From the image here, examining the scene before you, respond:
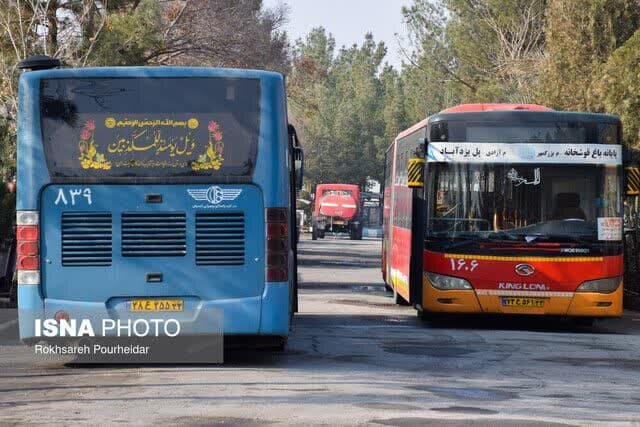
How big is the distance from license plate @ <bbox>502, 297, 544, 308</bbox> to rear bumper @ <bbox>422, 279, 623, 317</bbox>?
0.04 metres

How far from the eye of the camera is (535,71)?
54.5 meters

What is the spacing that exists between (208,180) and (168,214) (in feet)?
1.63

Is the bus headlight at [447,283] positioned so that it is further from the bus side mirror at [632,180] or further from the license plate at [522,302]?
the bus side mirror at [632,180]

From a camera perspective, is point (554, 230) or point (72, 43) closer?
point (554, 230)

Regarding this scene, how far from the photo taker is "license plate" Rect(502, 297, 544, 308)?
19.4 meters

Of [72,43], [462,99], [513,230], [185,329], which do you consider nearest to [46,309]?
[185,329]

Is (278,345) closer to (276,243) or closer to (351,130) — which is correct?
(276,243)

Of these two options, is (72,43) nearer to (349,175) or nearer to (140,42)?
(140,42)

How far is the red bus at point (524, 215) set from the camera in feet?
63.2

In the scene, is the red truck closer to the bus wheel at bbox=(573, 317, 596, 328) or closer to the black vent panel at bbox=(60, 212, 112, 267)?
the bus wheel at bbox=(573, 317, 596, 328)

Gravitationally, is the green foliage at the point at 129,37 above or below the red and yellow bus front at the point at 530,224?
above

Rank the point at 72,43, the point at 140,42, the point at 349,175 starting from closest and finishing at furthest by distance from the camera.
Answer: the point at 72,43, the point at 140,42, the point at 349,175

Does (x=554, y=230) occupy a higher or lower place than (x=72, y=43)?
lower

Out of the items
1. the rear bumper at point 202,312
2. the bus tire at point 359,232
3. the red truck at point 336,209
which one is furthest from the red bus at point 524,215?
the bus tire at point 359,232
